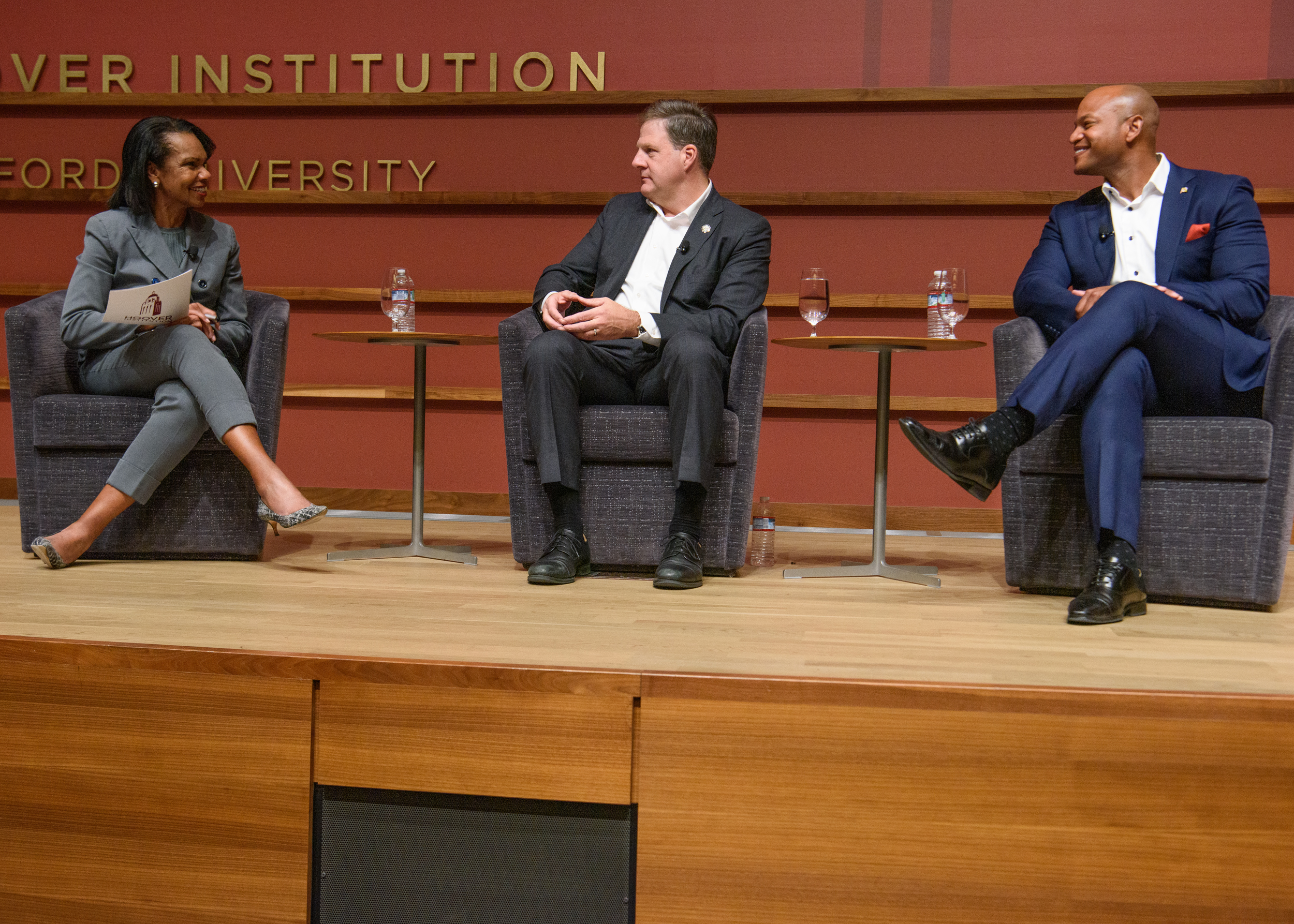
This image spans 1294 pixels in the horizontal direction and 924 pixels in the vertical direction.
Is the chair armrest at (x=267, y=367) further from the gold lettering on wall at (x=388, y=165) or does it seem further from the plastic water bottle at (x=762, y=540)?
the gold lettering on wall at (x=388, y=165)

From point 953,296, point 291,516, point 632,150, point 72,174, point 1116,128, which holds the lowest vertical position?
point 291,516

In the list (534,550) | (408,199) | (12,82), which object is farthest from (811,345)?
(12,82)

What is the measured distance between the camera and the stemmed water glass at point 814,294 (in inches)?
105

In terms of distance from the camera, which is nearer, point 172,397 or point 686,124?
point 172,397

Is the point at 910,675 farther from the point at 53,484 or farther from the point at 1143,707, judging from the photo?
the point at 53,484

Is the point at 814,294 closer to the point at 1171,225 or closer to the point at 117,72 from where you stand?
the point at 1171,225

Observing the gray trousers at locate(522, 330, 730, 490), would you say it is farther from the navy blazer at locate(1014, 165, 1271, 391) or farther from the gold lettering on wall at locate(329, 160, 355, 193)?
the gold lettering on wall at locate(329, 160, 355, 193)

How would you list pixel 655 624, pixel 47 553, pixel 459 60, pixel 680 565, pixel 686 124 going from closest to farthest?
1. pixel 655 624
2. pixel 680 565
3. pixel 47 553
4. pixel 686 124
5. pixel 459 60

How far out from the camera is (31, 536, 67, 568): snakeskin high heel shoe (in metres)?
2.43

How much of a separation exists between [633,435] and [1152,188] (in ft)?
4.70

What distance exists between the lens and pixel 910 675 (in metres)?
1.48

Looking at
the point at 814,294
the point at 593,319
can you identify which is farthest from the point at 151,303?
the point at 814,294

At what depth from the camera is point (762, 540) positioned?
2953 mm

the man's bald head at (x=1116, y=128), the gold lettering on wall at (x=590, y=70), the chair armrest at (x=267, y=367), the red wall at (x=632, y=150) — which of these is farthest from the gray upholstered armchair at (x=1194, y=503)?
the gold lettering on wall at (x=590, y=70)
